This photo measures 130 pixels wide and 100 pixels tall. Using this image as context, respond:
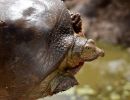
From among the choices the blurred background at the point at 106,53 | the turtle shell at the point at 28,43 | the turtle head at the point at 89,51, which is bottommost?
the turtle head at the point at 89,51

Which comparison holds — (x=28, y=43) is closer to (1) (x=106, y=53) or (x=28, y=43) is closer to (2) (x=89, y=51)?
(2) (x=89, y=51)

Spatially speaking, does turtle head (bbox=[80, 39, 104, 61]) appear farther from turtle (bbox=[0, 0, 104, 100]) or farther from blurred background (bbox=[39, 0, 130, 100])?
blurred background (bbox=[39, 0, 130, 100])

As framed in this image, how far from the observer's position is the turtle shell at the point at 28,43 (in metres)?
1.06

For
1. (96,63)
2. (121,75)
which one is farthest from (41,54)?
(96,63)

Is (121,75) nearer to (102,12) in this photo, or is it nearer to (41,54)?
(102,12)

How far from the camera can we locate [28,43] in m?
1.07

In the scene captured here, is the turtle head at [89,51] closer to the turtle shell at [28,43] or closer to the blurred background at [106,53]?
the turtle shell at [28,43]

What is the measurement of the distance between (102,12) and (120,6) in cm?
47

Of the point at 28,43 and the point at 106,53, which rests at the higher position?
the point at 106,53

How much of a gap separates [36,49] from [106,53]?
5.01 metres

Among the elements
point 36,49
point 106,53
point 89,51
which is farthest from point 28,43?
point 106,53

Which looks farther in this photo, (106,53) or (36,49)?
(106,53)

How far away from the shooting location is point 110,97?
4.34 meters

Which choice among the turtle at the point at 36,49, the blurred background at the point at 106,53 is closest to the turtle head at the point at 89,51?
the turtle at the point at 36,49
